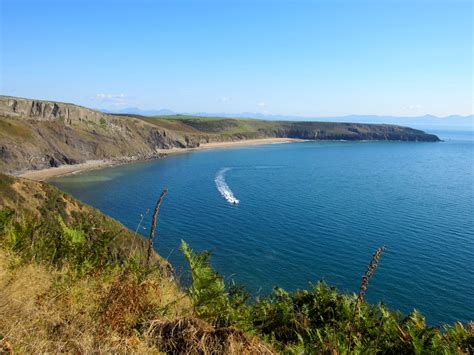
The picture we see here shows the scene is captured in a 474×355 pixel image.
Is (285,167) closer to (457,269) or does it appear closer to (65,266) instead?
(457,269)

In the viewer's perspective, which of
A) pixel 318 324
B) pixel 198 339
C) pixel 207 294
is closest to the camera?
pixel 198 339

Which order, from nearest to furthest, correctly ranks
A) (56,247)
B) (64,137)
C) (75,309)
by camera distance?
(75,309) < (56,247) < (64,137)

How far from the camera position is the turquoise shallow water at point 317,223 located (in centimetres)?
3141

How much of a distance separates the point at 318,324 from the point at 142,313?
440 centimetres

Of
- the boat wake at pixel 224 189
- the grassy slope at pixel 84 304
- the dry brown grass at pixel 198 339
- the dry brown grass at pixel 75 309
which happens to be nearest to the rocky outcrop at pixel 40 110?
the boat wake at pixel 224 189

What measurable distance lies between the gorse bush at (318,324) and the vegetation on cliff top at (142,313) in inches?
0.9

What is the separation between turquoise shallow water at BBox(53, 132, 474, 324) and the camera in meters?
31.4

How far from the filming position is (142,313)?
18.1ft

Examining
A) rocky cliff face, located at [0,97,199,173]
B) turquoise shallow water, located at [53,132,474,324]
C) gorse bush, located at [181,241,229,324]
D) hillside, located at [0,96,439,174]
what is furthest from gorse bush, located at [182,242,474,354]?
rocky cliff face, located at [0,97,199,173]

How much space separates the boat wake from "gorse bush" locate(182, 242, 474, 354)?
160ft

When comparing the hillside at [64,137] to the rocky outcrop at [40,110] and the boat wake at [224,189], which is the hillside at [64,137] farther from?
Result: the boat wake at [224,189]

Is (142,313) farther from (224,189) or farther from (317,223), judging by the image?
(224,189)

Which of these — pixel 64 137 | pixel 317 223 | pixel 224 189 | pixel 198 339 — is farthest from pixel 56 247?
pixel 64 137

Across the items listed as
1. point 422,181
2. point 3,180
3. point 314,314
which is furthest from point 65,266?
point 422,181
